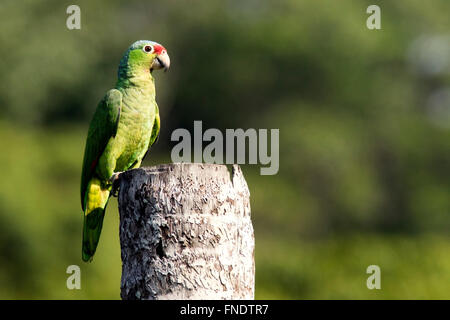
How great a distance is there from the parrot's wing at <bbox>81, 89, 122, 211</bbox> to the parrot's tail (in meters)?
0.07

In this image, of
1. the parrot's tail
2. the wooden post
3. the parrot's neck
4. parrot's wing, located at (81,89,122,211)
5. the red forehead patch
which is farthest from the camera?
the red forehead patch

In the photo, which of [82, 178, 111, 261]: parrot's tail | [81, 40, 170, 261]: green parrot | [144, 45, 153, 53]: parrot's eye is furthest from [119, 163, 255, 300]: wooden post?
[144, 45, 153, 53]: parrot's eye

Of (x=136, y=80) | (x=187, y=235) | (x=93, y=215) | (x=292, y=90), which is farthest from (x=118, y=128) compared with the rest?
(x=292, y=90)

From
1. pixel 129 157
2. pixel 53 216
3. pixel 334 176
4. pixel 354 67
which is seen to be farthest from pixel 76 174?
pixel 354 67

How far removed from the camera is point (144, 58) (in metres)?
6.93

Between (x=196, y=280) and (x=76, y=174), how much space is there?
12587 millimetres

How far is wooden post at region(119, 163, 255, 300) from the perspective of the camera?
4375 mm

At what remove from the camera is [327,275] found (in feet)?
33.9

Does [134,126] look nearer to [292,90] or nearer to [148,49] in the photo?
[148,49]

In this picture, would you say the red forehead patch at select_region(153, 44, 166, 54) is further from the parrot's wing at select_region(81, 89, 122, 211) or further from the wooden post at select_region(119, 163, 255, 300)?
the wooden post at select_region(119, 163, 255, 300)

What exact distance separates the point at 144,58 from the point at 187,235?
290cm

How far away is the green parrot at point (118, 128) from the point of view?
674 cm

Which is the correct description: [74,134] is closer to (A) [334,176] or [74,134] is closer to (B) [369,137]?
(A) [334,176]
